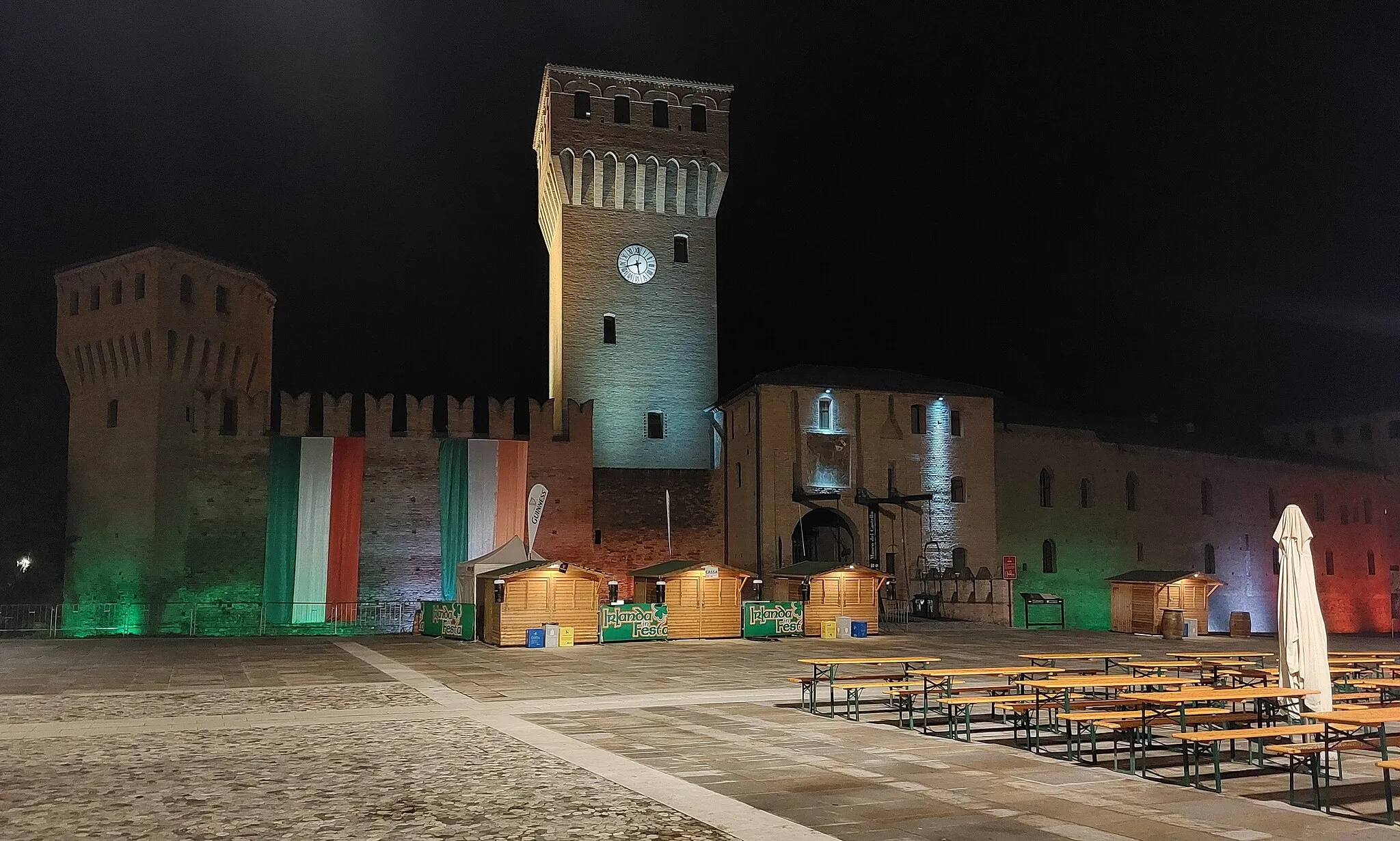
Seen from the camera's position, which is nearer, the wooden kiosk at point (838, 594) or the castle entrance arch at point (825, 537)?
the wooden kiosk at point (838, 594)

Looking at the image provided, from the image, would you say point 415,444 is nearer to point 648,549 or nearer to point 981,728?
point 648,549

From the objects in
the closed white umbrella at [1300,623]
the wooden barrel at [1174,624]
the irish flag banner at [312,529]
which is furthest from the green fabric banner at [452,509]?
the closed white umbrella at [1300,623]

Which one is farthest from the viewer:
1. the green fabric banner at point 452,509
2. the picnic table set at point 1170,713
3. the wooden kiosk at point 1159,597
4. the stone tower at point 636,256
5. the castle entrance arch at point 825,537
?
the stone tower at point 636,256

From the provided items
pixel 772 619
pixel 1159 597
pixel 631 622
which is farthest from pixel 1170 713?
pixel 1159 597

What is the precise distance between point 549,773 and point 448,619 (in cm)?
1967

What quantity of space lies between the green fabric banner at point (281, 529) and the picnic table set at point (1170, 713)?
21789mm

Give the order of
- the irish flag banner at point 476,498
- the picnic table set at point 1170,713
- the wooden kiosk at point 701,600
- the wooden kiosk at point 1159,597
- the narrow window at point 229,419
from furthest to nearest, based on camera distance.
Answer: the irish flag banner at point 476,498 → the narrow window at point 229,419 → the wooden kiosk at point 1159,597 → the wooden kiosk at point 701,600 → the picnic table set at point 1170,713

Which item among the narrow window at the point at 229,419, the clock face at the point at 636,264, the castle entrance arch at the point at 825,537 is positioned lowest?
the castle entrance arch at the point at 825,537

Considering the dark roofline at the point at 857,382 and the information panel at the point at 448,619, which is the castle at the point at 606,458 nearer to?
the dark roofline at the point at 857,382

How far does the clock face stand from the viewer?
40812 mm

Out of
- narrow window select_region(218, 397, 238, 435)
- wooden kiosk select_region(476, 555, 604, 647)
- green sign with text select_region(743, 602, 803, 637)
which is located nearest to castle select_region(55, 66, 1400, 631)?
narrow window select_region(218, 397, 238, 435)

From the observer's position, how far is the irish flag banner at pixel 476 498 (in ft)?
114

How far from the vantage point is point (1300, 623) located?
35.3 ft

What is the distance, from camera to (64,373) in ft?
118
